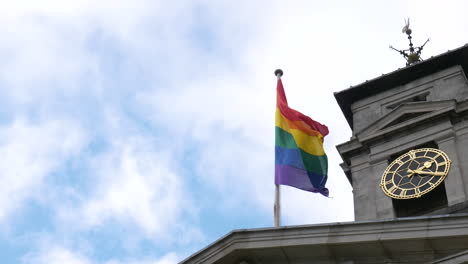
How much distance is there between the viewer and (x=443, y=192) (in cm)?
3053

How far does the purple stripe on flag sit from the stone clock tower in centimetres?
425

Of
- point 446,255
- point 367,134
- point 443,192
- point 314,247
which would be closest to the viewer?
point 446,255

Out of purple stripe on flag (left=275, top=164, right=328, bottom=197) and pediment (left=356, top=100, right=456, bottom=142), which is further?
pediment (left=356, top=100, right=456, bottom=142)

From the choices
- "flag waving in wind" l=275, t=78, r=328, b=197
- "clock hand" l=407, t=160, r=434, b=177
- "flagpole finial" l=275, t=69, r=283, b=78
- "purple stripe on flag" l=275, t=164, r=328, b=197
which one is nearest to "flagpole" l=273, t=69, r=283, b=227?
"flag waving in wind" l=275, t=78, r=328, b=197

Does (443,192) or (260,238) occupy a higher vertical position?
(443,192)

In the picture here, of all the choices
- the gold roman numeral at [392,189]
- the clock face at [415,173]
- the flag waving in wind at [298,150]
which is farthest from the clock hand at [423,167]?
the flag waving in wind at [298,150]

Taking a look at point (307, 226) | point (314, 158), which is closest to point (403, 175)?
point (314, 158)

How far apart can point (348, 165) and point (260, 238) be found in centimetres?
1308

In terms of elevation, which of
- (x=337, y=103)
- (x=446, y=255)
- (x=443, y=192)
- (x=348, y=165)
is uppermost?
(x=337, y=103)

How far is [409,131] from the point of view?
109 feet

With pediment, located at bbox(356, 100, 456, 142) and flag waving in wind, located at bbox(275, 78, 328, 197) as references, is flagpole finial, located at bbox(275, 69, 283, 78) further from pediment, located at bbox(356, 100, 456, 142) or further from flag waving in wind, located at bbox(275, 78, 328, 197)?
pediment, located at bbox(356, 100, 456, 142)

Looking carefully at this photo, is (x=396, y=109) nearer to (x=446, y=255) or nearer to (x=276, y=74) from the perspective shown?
(x=276, y=74)

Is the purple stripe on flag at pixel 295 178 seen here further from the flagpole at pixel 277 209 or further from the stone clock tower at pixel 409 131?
the stone clock tower at pixel 409 131

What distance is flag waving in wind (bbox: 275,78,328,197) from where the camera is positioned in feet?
88.9
